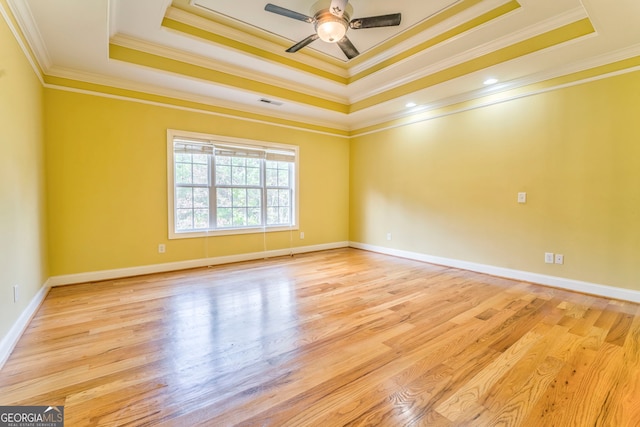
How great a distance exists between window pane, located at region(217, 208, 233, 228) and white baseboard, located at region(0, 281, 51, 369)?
2.19 metres

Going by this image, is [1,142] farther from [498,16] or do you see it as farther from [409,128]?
[409,128]

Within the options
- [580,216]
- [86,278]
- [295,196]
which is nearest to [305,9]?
[295,196]

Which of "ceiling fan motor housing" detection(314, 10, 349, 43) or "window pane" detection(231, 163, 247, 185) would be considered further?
"window pane" detection(231, 163, 247, 185)

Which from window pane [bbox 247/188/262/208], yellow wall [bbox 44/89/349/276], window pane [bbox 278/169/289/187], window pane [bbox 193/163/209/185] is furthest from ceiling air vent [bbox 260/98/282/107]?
window pane [bbox 247/188/262/208]

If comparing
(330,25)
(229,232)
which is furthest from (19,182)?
(330,25)

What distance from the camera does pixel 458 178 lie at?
439 cm

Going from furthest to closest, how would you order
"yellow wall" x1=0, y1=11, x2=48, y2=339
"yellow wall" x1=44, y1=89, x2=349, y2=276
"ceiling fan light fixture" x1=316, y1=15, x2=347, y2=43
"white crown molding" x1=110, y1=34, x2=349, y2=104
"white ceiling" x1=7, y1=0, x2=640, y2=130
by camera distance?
"yellow wall" x1=44, y1=89, x2=349, y2=276, "white crown molding" x1=110, y1=34, x2=349, y2=104, "ceiling fan light fixture" x1=316, y1=15, x2=347, y2=43, "white ceiling" x1=7, y1=0, x2=640, y2=130, "yellow wall" x1=0, y1=11, x2=48, y2=339

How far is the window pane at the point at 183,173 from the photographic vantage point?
14.0 feet

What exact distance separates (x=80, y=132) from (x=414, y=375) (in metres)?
4.40

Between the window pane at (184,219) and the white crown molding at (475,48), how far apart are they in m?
3.35

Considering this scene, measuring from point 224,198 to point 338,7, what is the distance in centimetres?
318

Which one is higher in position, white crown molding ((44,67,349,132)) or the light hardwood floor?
white crown molding ((44,67,349,132))

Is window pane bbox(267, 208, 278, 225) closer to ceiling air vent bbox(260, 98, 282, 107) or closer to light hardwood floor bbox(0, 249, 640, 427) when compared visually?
ceiling air vent bbox(260, 98, 282, 107)
